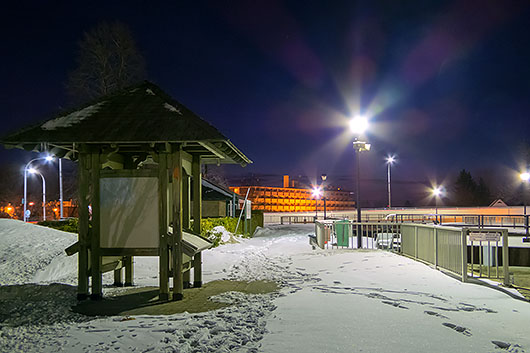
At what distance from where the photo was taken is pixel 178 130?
26.7ft

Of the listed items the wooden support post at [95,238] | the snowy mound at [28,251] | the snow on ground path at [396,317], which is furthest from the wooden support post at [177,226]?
the snowy mound at [28,251]

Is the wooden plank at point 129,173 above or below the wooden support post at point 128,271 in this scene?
above

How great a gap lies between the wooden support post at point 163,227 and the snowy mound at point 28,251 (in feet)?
17.6

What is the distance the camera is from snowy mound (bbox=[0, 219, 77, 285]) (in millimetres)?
12078

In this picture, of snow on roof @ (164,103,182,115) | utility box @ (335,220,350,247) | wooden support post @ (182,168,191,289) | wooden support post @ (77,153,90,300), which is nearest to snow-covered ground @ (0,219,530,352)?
wooden support post @ (77,153,90,300)

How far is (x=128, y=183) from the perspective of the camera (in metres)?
8.63

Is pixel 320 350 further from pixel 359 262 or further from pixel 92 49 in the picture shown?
pixel 92 49

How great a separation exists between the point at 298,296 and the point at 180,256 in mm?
2487

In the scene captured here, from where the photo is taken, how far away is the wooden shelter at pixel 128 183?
8.21m

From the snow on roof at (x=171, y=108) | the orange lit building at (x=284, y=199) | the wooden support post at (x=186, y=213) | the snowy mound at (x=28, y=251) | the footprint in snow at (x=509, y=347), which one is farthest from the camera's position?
the orange lit building at (x=284, y=199)

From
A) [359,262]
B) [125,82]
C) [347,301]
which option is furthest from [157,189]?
[125,82]

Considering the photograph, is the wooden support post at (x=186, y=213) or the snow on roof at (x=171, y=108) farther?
the wooden support post at (x=186, y=213)

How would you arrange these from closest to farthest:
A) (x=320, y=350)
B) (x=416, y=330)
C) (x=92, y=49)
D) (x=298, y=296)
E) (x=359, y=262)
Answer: (x=320, y=350) → (x=416, y=330) → (x=298, y=296) → (x=359, y=262) → (x=92, y=49)

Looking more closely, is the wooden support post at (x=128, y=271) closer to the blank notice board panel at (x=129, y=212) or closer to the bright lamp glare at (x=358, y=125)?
the blank notice board panel at (x=129, y=212)
